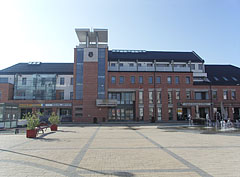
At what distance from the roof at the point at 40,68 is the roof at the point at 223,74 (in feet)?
116

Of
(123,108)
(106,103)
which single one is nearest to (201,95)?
(123,108)

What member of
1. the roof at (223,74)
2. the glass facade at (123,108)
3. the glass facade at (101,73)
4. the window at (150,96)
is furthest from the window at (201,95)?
the glass facade at (101,73)

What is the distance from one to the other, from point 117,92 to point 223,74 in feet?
92.2

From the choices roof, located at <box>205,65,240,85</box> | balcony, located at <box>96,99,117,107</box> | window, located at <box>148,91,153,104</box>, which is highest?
roof, located at <box>205,65,240,85</box>

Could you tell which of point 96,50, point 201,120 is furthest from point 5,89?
point 201,120

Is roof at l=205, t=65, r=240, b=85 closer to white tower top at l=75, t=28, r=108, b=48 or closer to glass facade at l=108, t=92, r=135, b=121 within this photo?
glass facade at l=108, t=92, r=135, b=121

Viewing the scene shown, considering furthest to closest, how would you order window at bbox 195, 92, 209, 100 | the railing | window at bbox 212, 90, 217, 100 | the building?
1. the railing
2. window at bbox 195, 92, 209, 100
3. window at bbox 212, 90, 217, 100
4. the building

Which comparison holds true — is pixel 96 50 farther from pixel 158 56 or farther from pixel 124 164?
pixel 124 164

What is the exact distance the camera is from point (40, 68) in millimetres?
50500

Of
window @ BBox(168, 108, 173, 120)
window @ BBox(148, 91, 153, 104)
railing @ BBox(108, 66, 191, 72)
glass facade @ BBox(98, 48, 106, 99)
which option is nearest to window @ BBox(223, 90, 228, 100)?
railing @ BBox(108, 66, 191, 72)

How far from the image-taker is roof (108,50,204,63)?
4766cm

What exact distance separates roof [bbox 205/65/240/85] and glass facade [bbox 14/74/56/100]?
3744 cm

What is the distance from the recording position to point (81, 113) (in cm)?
4009

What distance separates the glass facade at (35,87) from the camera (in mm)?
45094
